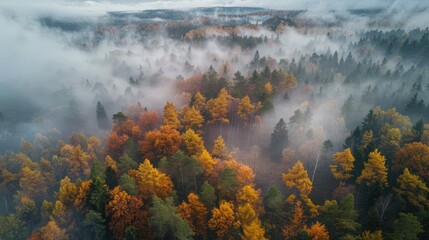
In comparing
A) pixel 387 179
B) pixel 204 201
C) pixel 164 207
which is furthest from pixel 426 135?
pixel 164 207

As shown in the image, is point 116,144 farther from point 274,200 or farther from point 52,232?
point 274,200

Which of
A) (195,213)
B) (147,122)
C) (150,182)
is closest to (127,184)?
(150,182)

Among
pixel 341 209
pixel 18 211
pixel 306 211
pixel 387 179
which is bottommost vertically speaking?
pixel 18 211

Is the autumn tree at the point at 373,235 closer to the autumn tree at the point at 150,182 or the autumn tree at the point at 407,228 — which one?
the autumn tree at the point at 407,228

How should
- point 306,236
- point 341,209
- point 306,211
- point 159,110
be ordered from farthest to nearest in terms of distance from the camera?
point 159,110 → point 306,211 → point 341,209 → point 306,236

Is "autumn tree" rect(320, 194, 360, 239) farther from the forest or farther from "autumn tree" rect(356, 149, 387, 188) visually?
"autumn tree" rect(356, 149, 387, 188)

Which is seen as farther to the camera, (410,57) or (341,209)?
(410,57)

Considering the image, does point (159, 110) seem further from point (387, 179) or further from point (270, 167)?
point (387, 179)
